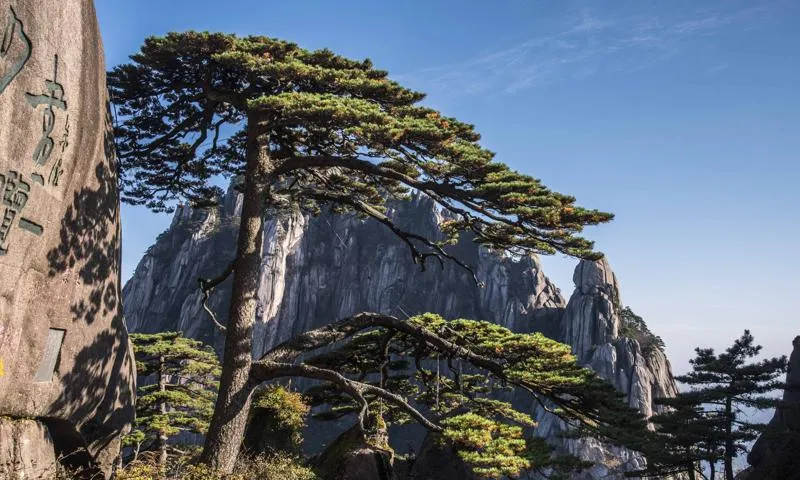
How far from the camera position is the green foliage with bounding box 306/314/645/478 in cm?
801

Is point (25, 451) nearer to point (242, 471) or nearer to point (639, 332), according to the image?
point (242, 471)

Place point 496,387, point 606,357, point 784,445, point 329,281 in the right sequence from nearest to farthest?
point 496,387, point 784,445, point 606,357, point 329,281

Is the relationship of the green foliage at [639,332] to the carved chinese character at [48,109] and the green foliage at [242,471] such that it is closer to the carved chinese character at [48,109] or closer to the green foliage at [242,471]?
the green foliage at [242,471]

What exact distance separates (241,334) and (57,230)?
11.4 ft

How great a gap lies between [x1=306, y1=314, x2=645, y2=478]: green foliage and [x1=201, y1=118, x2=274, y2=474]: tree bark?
5.89ft

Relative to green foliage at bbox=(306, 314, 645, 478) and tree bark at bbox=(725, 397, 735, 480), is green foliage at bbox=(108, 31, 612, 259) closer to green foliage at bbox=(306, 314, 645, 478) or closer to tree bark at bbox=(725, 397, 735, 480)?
green foliage at bbox=(306, 314, 645, 478)

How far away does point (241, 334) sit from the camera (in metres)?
9.47

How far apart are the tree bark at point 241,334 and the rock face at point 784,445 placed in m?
17.6

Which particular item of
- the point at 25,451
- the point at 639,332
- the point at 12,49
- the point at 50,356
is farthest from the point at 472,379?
the point at 639,332

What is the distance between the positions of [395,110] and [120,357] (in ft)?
23.1

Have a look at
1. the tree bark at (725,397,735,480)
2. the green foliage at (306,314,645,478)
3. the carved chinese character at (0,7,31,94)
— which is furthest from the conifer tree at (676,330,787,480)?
the carved chinese character at (0,7,31,94)

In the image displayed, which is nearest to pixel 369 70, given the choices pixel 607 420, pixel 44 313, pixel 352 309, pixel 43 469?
pixel 44 313

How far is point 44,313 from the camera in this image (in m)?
7.40

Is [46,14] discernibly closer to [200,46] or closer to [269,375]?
[200,46]
